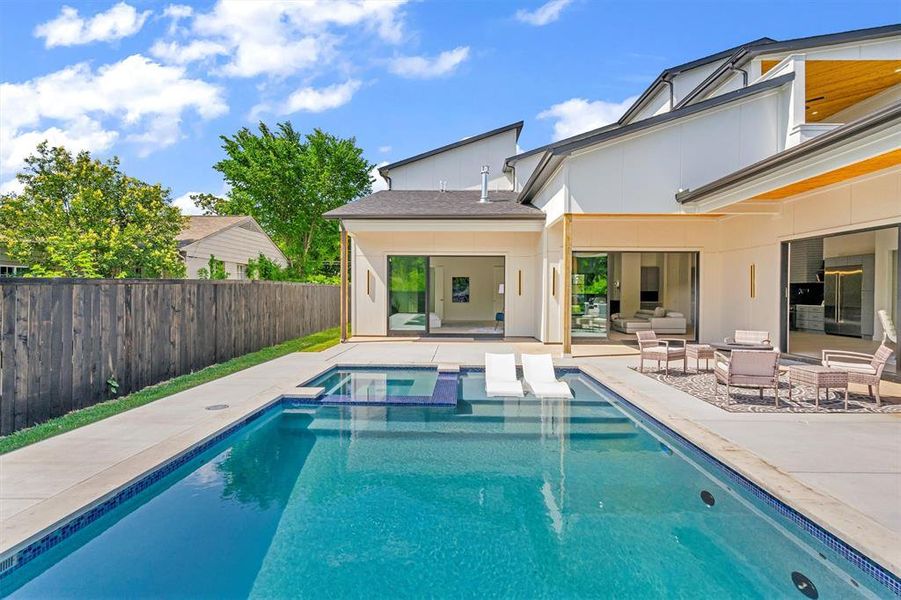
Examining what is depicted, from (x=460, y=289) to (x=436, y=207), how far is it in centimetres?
407

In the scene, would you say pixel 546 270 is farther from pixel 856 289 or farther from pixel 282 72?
pixel 282 72

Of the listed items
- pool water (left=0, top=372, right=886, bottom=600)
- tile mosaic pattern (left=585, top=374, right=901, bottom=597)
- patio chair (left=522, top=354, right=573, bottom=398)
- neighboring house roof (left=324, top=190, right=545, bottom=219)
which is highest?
neighboring house roof (left=324, top=190, right=545, bottom=219)

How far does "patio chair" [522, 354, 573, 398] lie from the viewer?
8.07 m

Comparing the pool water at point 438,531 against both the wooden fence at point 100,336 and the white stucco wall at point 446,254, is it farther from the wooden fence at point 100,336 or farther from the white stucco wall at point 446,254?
the white stucco wall at point 446,254

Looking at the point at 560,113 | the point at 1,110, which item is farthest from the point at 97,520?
the point at 560,113

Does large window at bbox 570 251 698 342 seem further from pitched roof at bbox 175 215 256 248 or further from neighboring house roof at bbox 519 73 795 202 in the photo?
pitched roof at bbox 175 215 256 248

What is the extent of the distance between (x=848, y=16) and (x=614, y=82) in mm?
Result: 8985

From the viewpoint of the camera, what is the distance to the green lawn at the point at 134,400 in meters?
5.40

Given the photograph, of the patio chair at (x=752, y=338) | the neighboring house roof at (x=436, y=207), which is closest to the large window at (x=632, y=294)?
the neighboring house roof at (x=436, y=207)

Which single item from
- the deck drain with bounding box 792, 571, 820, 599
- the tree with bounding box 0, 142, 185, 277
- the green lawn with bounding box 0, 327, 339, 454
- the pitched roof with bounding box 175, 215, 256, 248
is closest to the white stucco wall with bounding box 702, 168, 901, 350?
the deck drain with bounding box 792, 571, 820, 599

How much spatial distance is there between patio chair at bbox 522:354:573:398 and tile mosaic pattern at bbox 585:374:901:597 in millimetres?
2011

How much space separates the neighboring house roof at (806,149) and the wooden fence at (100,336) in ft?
34.5

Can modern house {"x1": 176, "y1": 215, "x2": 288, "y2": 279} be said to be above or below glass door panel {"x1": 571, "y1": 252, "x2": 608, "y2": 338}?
above

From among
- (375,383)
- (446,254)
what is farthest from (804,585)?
(446,254)
